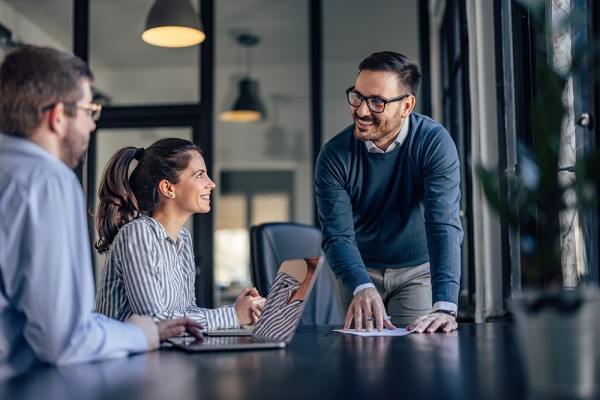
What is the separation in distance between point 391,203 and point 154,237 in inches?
33.8

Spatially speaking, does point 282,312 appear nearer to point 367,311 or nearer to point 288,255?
point 367,311

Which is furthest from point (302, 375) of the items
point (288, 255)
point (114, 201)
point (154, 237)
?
point (288, 255)

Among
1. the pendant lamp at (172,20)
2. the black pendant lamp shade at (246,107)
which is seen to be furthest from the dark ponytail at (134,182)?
the black pendant lamp shade at (246,107)

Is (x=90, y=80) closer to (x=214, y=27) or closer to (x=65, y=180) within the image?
(x=65, y=180)

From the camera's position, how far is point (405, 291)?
93.1 inches

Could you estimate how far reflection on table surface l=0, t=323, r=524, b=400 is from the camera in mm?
953

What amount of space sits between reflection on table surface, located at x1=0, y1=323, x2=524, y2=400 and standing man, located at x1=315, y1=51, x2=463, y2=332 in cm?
62

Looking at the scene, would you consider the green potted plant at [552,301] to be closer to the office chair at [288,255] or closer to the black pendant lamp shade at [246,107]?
the office chair at [288,255]

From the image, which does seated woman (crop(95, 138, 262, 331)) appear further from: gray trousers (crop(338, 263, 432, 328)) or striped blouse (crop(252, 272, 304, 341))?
gray trousers (crop(338, 263, 432, 328))

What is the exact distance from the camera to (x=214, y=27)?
5234mm

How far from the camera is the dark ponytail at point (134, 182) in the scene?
6.51 feet

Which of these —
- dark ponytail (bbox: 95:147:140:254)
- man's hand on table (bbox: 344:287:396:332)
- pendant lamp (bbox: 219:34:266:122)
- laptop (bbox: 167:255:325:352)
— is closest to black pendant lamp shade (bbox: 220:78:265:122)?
pendant lamp (bbox: 219:34:266:122)

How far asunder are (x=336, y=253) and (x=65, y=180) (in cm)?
109

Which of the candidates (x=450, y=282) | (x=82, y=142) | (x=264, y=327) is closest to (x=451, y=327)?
(x=450, y=282)
